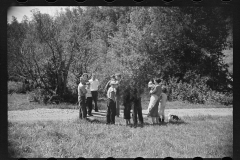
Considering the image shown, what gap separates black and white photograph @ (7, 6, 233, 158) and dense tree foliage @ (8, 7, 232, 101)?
0.04 m

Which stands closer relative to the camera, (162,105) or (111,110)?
(111,110)

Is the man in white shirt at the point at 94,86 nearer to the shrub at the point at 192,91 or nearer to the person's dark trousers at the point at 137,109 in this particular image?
the person's dark trousers at the point at 137,109

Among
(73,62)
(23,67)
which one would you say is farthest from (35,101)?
(73,62)

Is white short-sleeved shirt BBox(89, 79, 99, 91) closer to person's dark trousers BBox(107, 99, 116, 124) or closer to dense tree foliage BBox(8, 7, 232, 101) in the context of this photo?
dense tree foliage BBox(8, 7, 232, 101)

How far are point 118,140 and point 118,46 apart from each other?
4.24 m

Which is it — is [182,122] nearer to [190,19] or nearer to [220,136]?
[220,136]

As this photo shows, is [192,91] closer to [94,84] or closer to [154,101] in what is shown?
[154,101]

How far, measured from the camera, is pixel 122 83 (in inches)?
326

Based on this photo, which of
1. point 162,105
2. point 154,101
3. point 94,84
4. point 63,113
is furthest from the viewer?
point 94,84

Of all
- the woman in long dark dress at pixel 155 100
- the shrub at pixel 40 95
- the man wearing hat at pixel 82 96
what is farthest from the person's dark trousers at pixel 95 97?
the woman in long dark dress at pixel 155 100

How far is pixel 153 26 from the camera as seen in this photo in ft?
31.6

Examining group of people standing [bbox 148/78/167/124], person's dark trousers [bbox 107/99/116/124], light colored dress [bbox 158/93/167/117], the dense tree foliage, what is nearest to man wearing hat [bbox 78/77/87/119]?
person's dark trousers [bbox 107/99/116/124]

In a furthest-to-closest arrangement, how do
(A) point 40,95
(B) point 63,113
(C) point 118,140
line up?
(A) point 40,95 < (B) point 63,113 < (C) point 118,140

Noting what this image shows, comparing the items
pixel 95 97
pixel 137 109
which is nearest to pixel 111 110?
pixel 137 109
